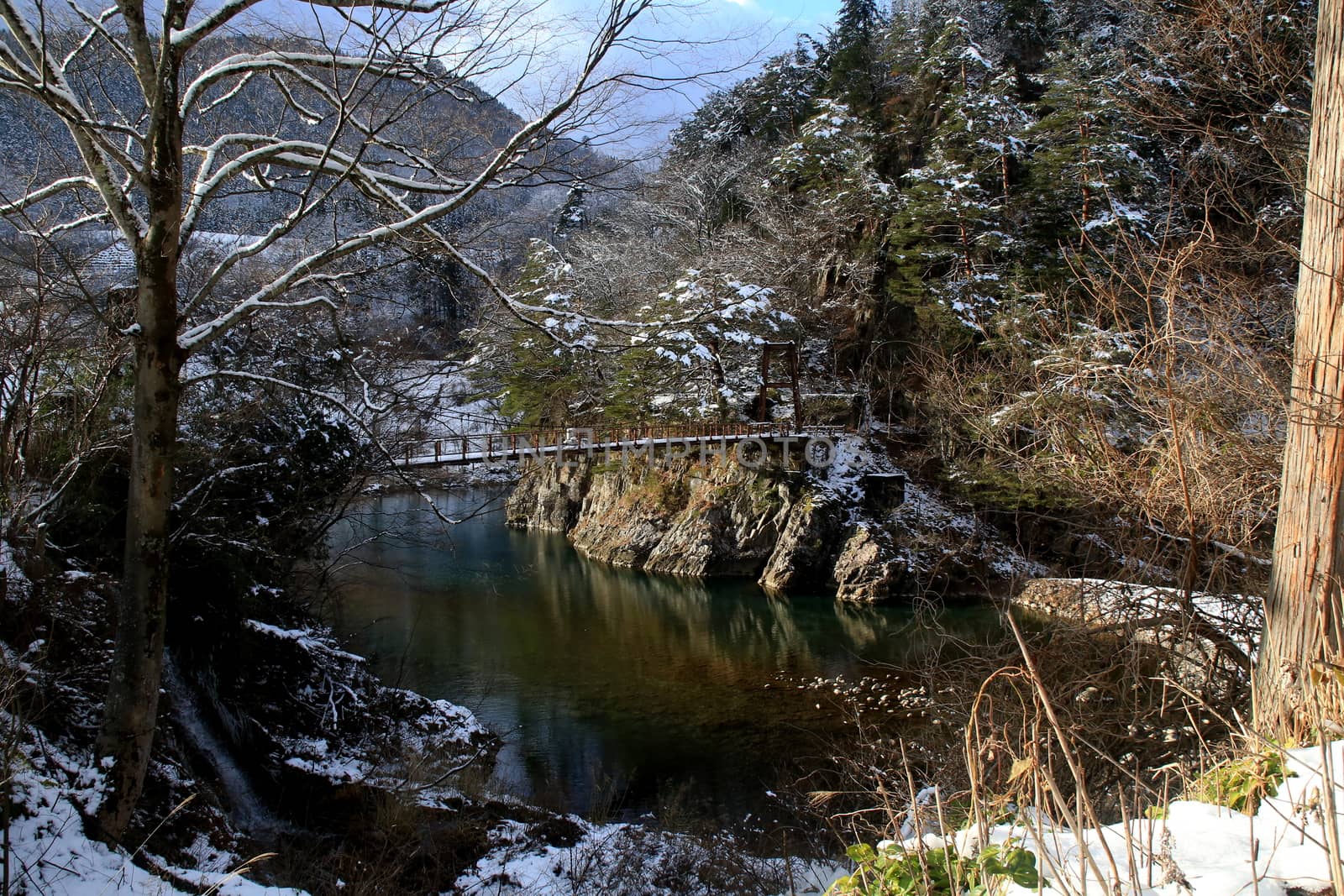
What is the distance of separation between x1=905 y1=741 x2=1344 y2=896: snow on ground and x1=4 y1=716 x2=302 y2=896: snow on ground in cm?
250

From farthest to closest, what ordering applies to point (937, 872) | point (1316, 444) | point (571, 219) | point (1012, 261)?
1. point (571, 219)
2. point (1012, 261)
3. point (1316, 444)
4. point (937, 872)

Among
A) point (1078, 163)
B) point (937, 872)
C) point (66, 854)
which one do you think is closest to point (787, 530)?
point (1078, 163)

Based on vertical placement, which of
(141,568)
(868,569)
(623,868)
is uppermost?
(141,568)

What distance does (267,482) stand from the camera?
22.1 ft

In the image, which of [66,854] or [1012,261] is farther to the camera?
[1012,261]

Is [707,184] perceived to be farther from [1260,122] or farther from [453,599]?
[1260,122]

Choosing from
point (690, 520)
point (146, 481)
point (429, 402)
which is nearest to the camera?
point (146, 481)

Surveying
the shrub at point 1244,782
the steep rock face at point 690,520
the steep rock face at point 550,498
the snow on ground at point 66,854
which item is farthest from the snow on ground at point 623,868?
the steep rock face at point 550,498

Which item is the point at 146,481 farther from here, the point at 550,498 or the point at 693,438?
the point at 550,498

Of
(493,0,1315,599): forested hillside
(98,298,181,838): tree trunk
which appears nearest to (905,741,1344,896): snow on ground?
(493,0,1315,599): forested hillside

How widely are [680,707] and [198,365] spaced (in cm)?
647

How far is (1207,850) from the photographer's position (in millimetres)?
1745

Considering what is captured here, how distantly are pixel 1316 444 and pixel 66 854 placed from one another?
201 inches

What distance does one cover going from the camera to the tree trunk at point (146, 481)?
10.2 feet
